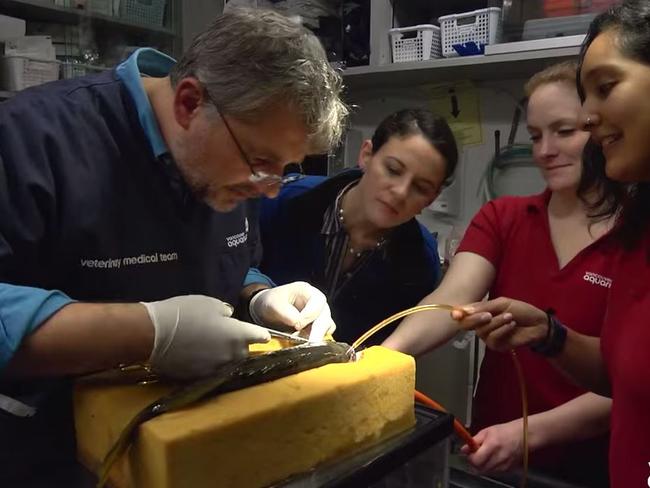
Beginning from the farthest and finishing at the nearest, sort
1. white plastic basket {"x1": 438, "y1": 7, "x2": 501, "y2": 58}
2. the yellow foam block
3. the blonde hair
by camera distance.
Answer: white plastic basket {"x1": 438, "y1": 7, "x2": 501, "y2": 58}
the blonde hair
the yellow foam block

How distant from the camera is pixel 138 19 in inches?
96.6

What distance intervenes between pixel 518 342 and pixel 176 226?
0.69 meters

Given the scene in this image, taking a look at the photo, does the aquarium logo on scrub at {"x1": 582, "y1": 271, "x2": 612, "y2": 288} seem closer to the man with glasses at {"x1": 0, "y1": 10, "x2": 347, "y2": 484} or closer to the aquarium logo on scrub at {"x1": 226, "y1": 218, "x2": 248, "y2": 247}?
the man with glasses at {"x1": 0, "y1": 10, "x2": 347, "y2": 484}

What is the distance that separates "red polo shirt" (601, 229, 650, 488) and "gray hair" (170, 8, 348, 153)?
23.3 inches

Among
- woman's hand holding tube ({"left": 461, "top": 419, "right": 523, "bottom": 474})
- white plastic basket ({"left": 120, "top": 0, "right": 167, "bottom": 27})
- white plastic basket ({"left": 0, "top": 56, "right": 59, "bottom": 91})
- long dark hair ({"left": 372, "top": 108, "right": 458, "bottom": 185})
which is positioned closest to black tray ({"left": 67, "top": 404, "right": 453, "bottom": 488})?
woman's hand holding tube ({"left": 461, "top": 419, "right": 523, "bottom": 474})

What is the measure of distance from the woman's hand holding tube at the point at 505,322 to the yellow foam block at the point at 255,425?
0.26 m

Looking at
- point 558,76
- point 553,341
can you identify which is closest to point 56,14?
point 558,76

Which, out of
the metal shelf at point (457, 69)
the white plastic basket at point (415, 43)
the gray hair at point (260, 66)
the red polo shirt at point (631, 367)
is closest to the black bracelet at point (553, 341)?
the red polo shirt at point (631, 367)

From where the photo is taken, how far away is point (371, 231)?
1632 mm

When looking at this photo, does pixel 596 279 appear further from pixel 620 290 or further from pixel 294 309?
pixel 294 309

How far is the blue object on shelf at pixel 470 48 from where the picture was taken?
2.11 metres

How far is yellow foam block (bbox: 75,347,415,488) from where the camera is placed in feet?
2.04

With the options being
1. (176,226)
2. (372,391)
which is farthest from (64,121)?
(372,391)

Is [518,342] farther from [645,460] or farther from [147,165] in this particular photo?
[147,165]
